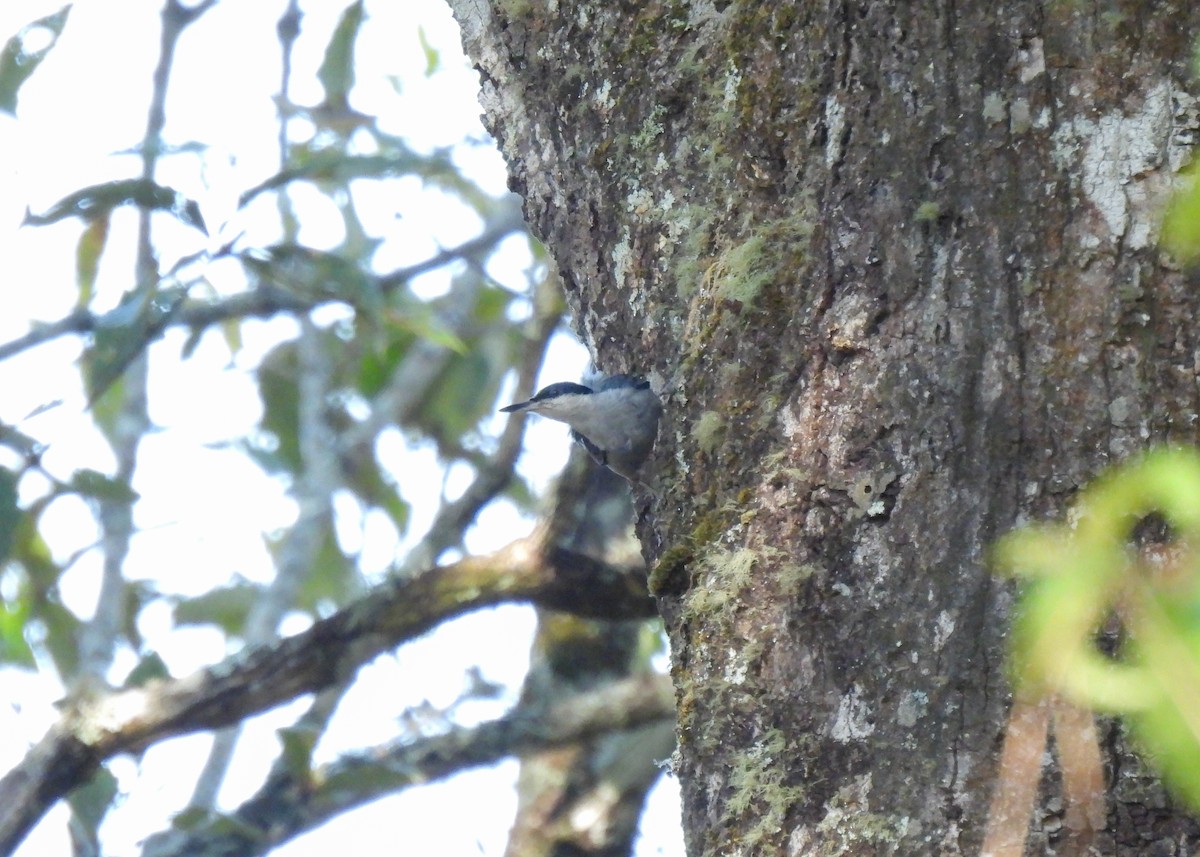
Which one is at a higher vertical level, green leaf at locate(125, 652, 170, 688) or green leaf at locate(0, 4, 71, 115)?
green leaf at locate(0, 4, 71, 115)

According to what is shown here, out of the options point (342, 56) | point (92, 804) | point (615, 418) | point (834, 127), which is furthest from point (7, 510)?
point (834, 127)

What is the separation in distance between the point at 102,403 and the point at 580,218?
191 inches

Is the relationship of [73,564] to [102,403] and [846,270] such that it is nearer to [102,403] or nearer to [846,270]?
[102,403]

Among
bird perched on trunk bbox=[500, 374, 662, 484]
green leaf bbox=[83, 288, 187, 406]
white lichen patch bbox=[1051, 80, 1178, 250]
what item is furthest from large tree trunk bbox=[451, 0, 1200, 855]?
green leaf bbox=[83, 288, 187, 406]

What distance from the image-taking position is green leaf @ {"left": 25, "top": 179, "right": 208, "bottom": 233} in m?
4.02

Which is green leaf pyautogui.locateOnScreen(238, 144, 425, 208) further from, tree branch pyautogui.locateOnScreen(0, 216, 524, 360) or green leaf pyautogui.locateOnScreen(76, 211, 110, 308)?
green leaf pyautogui.locateOnScreen(76, 211, 110, 308)

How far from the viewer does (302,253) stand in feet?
14.2

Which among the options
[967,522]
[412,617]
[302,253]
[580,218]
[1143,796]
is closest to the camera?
[1143,796]

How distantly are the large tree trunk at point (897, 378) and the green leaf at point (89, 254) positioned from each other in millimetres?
3907

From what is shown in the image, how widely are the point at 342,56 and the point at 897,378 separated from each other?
480 cm

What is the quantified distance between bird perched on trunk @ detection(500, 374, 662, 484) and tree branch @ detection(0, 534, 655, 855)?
1.45 feet

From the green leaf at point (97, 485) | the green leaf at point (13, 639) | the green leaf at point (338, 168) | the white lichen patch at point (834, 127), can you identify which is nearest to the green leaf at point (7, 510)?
the green leaf at point (97, 485)

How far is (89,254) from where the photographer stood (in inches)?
215

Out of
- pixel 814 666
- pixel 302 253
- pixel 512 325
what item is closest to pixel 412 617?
pixel 302 253
